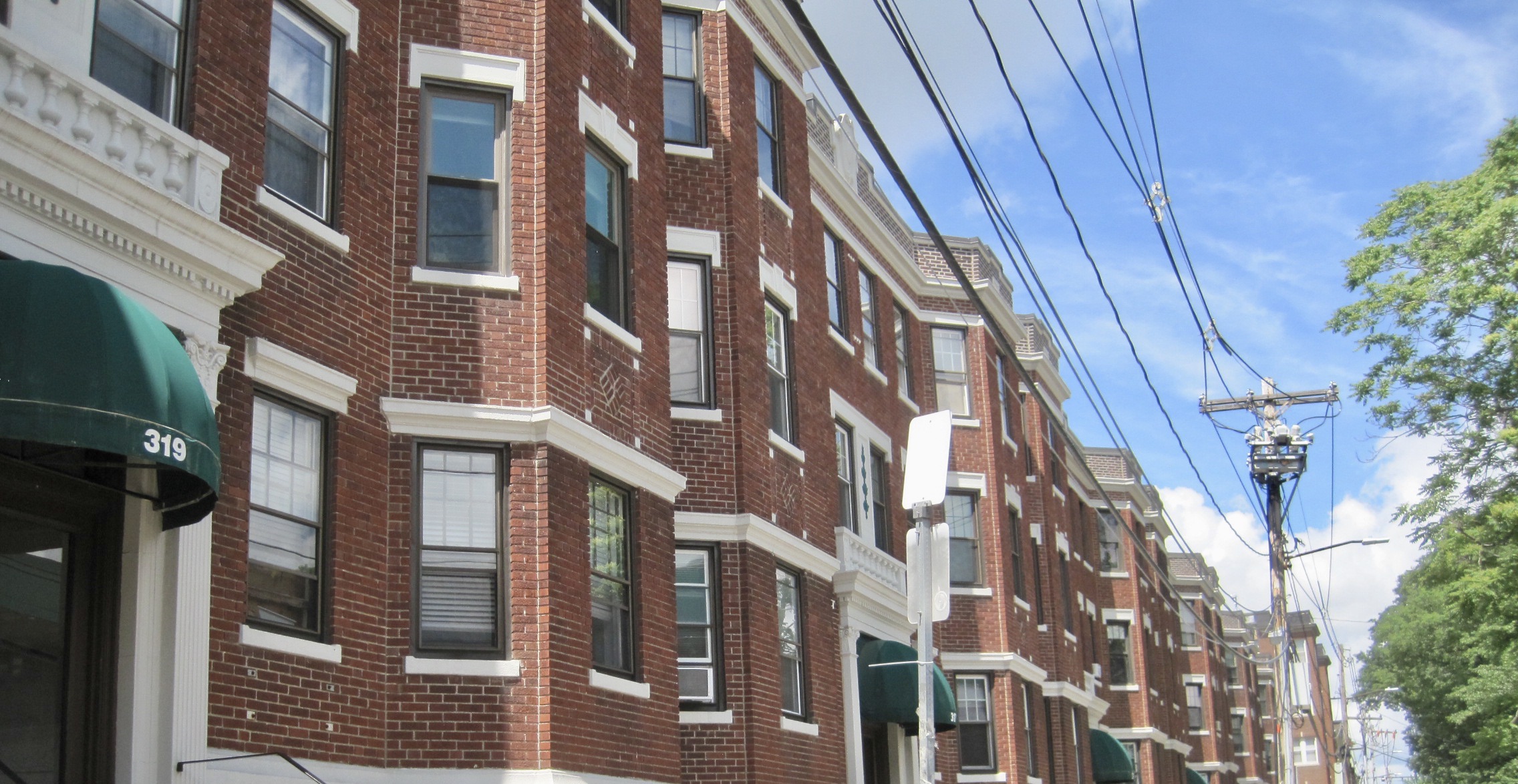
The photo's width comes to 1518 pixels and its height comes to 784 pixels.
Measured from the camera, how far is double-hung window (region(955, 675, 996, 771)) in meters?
28.4

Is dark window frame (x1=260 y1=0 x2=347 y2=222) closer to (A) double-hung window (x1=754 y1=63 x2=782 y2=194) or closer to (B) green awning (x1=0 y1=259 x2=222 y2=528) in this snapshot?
(B) green awning (x1=0 y1=259 x2=222 y2=528)

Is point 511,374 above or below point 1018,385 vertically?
below

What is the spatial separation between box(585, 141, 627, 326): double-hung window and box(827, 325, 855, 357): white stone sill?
7.41 meters

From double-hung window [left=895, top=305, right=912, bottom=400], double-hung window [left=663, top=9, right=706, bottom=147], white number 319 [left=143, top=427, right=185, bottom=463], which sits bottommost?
white number 319 [left=143, top=427, right=185, bottom=463]

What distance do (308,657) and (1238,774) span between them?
61.8 m

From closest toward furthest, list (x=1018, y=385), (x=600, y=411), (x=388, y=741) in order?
(x=388, y=741) < (x=600, y=411) < (x=1018, y=385)

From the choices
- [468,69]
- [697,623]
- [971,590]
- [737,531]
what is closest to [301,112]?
[468,69]

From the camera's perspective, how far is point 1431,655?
51875 mm

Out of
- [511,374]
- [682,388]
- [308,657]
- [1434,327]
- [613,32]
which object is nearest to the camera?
[308,657]

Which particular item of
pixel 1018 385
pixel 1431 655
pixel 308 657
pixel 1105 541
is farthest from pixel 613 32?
pixel 1431 655

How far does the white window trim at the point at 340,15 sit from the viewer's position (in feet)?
42.7

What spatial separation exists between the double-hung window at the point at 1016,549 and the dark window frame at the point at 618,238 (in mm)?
15950

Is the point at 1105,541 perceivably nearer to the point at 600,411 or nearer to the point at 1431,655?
the point at 1431,655

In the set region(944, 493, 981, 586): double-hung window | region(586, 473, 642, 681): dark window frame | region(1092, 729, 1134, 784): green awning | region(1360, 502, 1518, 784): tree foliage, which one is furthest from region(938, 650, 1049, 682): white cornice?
region(586, 473, 642, 681): dark window frame
